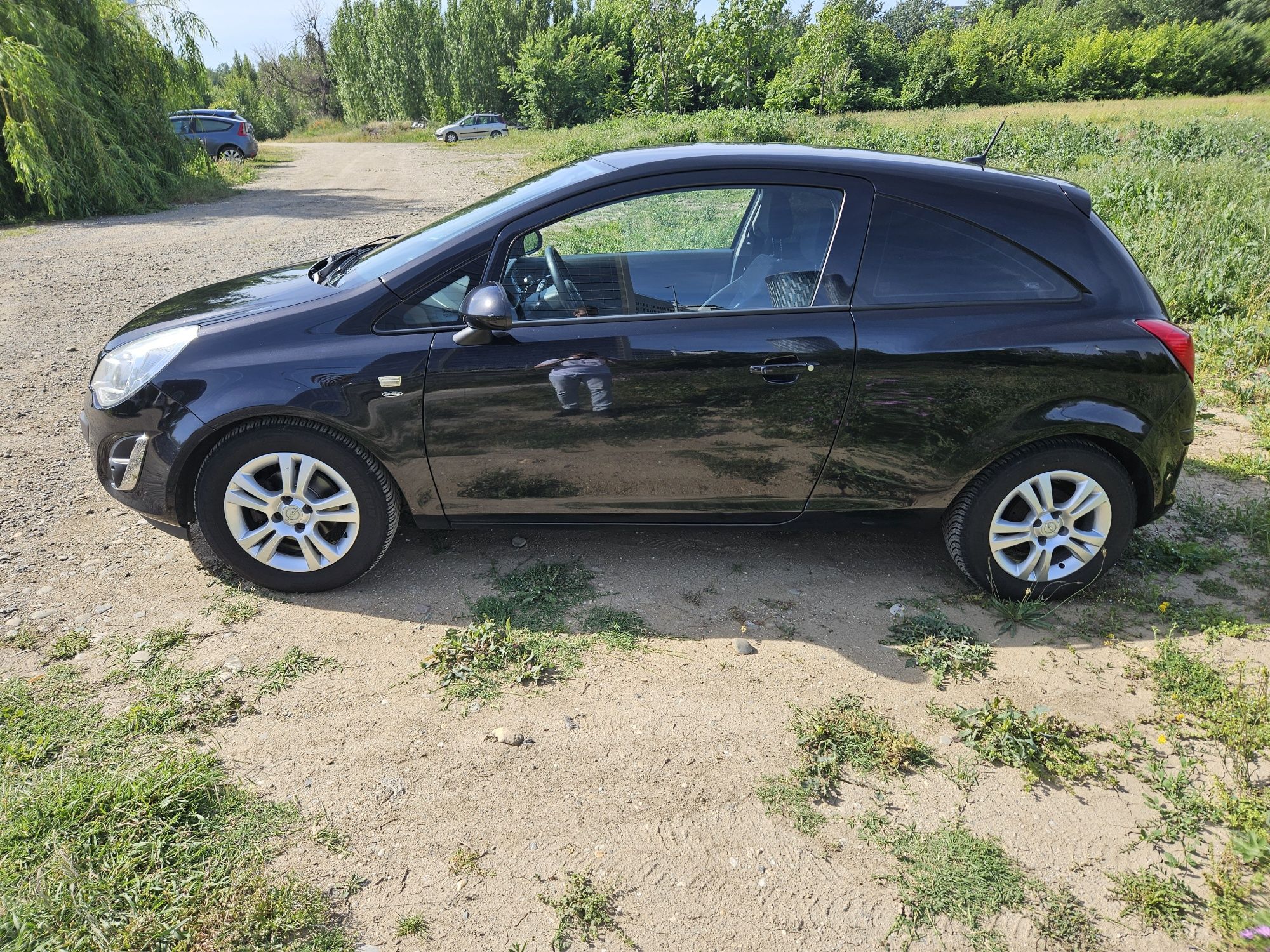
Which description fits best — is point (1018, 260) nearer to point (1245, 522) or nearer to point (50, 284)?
point (1245, 522)

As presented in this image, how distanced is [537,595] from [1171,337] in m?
2.80

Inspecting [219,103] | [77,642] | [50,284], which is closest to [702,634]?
[77,642]

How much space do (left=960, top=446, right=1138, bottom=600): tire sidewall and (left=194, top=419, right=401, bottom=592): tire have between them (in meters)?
2.47

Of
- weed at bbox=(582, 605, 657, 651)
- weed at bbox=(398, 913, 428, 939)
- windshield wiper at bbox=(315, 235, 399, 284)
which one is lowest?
weed at bbox=(582, 605, 657, 651)

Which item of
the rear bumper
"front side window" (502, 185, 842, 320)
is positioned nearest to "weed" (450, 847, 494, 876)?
"front side window" (502, 185, 842, 320)

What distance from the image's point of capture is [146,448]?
3338 millimetres

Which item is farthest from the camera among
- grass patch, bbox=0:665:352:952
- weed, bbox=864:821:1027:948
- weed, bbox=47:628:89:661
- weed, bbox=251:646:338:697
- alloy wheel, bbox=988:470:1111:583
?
alloy wheel, bbox=988:470:1111:583

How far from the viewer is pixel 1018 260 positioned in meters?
3.32

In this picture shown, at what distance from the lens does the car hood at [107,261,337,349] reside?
3.50 meters

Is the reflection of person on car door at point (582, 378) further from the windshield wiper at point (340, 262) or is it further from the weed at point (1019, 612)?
the weed at point (1019, 612)

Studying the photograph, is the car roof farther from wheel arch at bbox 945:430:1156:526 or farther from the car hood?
the car hood

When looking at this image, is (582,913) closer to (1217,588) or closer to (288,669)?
(288,669)

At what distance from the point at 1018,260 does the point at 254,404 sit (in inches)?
122

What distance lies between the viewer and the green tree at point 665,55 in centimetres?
3694
